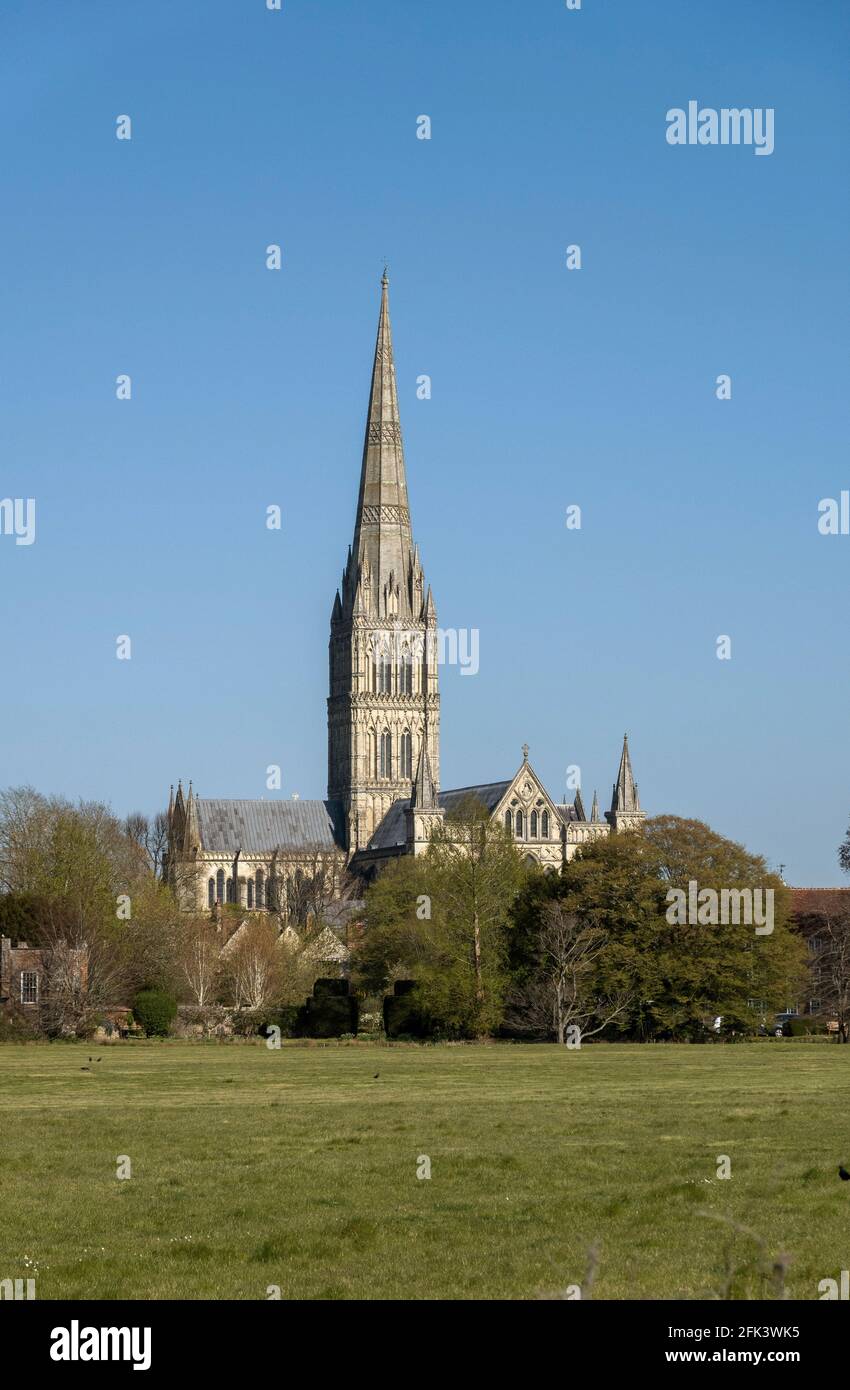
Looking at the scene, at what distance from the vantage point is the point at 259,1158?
27062mm

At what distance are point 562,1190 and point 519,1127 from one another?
28.3ft

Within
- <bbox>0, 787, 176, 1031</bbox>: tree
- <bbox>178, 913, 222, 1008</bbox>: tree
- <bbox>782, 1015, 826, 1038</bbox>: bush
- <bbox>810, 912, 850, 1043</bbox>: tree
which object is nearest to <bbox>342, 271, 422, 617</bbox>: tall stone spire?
<bbox>0, 787, 176, 1031</bbox>: tree

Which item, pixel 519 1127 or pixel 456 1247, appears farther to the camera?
pixel 519 1127

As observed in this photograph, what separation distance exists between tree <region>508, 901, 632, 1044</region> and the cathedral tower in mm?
109448

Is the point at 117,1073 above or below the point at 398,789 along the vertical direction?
below

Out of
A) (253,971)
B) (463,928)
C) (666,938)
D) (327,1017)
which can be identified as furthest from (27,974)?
(666,938)

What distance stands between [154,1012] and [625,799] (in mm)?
96291

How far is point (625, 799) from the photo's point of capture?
559ft

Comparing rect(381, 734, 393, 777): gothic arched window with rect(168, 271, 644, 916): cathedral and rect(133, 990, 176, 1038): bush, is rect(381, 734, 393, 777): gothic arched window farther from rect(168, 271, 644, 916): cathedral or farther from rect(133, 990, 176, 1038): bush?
rect(133, 990, 176, 1038): bush

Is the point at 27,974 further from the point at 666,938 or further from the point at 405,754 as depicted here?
the point at 405,754

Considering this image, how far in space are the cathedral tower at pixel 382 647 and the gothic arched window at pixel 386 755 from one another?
0.31 feet

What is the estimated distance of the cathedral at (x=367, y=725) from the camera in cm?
18238
